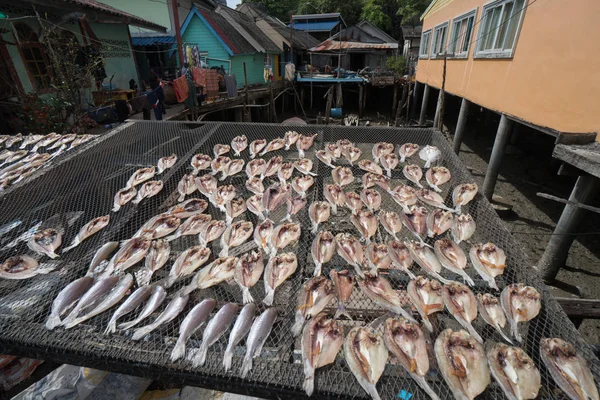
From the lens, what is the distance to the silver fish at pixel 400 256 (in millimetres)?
2594

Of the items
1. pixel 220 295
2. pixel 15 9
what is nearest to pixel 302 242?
pixel 220 295

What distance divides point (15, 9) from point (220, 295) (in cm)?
1378

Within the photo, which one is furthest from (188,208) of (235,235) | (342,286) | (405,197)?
(405,197)

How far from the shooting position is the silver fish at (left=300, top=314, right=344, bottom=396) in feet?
5.65

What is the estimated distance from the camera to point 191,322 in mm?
2090

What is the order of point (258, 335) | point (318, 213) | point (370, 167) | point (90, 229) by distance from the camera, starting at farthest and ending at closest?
point (370, 167) → point (318, 213) → point (90, 229) → point (258, 335)

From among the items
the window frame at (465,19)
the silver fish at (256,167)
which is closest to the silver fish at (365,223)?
the silver fish at (256,167)

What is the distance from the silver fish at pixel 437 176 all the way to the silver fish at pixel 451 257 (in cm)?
113

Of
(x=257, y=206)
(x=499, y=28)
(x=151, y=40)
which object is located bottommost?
(x=257, y=206)

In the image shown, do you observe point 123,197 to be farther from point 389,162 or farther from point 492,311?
point 492,311

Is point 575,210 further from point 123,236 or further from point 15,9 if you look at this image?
point 15,9

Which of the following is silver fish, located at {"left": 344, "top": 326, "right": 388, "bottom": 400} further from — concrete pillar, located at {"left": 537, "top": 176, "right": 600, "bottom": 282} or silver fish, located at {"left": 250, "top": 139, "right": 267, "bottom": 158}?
concrete pillar, located at {"left": 537, "top": 176, "right": 600, "bottom": 282}

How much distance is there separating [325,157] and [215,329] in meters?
2.99

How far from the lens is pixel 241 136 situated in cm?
488
